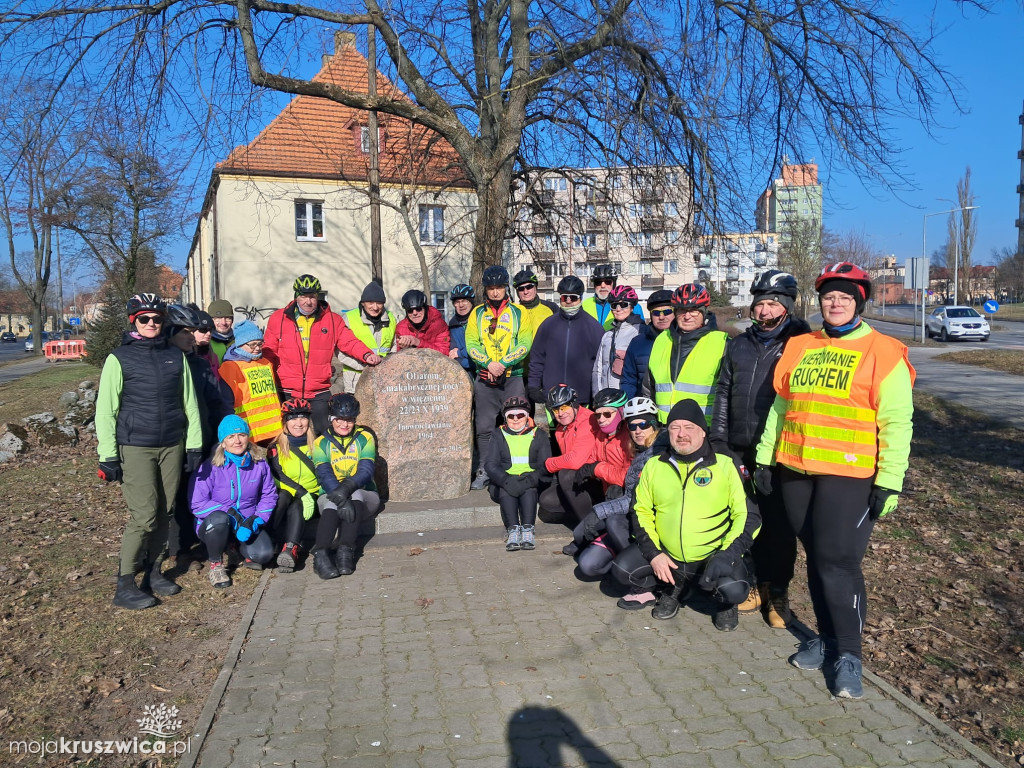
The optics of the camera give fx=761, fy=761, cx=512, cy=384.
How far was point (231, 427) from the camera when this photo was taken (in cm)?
570

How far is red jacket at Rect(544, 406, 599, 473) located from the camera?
617cm

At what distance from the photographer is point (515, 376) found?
24.7 ft

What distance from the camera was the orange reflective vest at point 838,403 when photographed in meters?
3.72

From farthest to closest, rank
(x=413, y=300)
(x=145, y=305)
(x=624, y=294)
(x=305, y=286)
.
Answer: (x=413, y=300)
(x=624, y=294)
(x=305, y=286)
(x=145, y=305)

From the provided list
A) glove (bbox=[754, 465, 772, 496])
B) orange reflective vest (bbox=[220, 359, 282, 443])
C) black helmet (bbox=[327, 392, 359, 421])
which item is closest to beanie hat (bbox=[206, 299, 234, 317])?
orange reflective vest (bbox=[220, 359, 282, 443])

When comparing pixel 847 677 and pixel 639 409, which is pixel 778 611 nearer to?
pixel 847 677

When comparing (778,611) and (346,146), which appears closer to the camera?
(778,611)

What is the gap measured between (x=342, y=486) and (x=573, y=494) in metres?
1.86

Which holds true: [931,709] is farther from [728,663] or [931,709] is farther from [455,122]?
[455,122]

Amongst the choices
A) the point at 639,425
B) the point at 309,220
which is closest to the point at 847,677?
the point at 639,425

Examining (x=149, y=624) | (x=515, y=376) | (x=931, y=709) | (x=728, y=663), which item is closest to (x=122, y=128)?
(x=515, y=376)

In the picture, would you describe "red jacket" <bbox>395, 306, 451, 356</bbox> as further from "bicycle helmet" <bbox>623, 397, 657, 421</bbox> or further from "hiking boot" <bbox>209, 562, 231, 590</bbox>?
"hiking boot" <bbox>209, 562, 231, 590</bbox>

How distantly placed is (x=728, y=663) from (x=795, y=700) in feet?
1.53

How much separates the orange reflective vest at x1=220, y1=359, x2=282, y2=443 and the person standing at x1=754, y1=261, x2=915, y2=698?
4235 mm
